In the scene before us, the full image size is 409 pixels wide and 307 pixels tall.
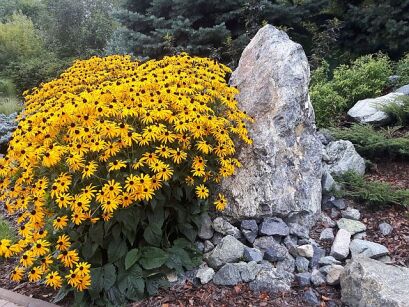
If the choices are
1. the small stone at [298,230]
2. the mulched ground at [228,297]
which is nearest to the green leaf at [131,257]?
the mulched ground at [228,297]

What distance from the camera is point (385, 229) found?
3.73 m

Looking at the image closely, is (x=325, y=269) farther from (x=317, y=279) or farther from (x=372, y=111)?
(x=372, y=111)

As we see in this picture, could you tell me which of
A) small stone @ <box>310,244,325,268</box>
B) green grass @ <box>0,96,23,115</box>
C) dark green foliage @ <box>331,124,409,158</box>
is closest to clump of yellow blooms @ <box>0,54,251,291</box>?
small stone @ <box>310,244,325,268</box>

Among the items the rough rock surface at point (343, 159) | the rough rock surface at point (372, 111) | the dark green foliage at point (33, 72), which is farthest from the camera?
the dark green foliage at point (33, 72)

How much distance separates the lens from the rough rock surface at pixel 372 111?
5.40m

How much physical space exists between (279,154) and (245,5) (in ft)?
14.7

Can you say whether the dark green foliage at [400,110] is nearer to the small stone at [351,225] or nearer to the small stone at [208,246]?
the small stone at [351,225]

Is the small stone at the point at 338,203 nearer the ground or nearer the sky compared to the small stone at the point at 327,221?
nearer the sky

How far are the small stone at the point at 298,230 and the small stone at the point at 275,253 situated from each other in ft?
0.74

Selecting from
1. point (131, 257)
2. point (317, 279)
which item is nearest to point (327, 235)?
point (317, 279)

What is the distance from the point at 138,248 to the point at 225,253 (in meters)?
0.63

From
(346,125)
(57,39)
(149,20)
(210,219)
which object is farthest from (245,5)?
(57,39)

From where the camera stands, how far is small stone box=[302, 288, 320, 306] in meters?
3.04

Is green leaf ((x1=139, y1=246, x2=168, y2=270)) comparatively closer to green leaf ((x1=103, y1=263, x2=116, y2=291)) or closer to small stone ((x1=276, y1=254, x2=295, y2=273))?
green leaf ((x1=103, y1=263, x2=116, y2=291))
